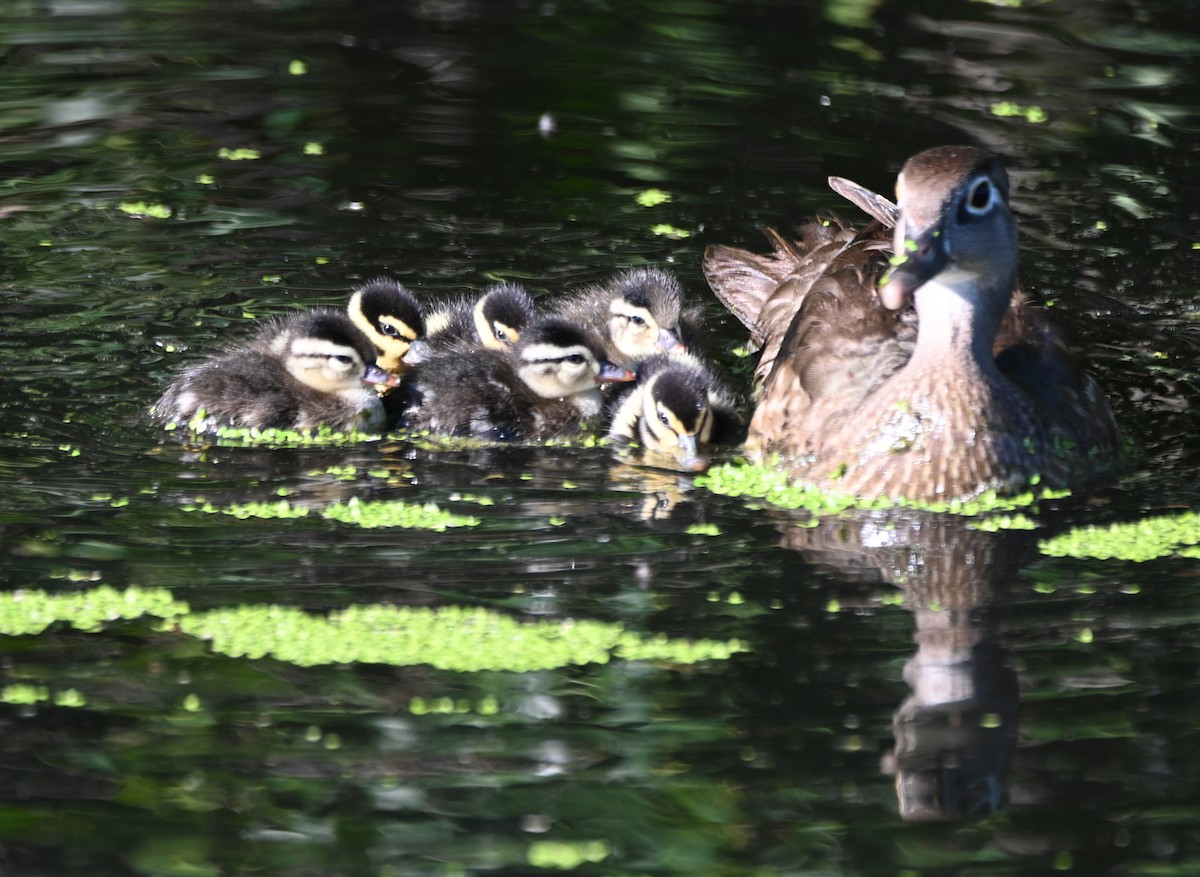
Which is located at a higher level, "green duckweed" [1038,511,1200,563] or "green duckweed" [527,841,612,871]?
"green duckweed" [527,841,612,871]

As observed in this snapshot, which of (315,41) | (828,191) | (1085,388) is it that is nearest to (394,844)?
(1085,388)

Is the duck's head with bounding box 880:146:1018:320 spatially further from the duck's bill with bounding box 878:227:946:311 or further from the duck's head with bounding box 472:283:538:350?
the duck's head with bounding box 472:283:538:350

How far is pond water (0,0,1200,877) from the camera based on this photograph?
12.3 feet

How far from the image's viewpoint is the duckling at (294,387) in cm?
612

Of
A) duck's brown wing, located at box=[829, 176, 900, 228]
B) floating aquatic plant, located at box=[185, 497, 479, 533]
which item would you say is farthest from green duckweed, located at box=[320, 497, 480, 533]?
→ duck's brown wing, located at box=[829, 176, 900, 228]

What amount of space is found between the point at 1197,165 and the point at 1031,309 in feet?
8.69

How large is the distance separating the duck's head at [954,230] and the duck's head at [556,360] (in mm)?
1200

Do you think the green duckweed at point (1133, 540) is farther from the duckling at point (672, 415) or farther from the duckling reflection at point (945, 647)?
the duckling at point (672, 415)

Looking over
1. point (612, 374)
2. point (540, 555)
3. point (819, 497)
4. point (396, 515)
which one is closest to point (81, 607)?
point (396, 515)

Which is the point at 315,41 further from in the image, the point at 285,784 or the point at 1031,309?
the point at 285,784

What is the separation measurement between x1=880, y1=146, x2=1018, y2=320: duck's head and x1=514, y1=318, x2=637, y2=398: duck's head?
1.20 meters

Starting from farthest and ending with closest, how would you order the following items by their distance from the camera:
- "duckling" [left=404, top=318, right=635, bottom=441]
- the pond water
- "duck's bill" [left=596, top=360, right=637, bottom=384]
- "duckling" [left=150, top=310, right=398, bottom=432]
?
"duck's bill" [left=596, top=360, right=637, bottom=384] < "duckling" [left=404, top=318, right=635, bottom=441] < "duckling" [left=150, top=310, right=398, bottom=432] < the pond water

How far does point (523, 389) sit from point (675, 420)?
2.11 ft

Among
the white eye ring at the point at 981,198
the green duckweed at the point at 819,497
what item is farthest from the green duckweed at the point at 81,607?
the white eye ring at the point at 981,198
